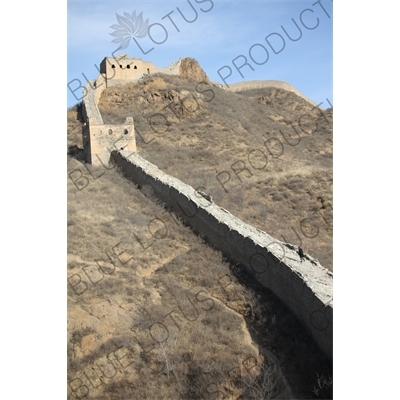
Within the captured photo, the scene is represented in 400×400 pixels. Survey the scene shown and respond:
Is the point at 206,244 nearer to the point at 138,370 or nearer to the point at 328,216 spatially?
the point at 138,370

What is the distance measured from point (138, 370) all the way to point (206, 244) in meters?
4.25

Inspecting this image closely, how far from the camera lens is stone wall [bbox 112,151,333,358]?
7273mm

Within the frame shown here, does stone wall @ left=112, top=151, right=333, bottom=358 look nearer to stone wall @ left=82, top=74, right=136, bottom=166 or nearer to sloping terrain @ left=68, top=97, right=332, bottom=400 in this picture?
sloping terrain @ left=68, top=97, right=332, bottom=400

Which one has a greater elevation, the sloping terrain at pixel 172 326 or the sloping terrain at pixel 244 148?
the sloping terrain at pixel 244 148

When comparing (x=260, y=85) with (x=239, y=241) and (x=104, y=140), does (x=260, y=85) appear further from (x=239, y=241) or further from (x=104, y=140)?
(x=239, y=241)

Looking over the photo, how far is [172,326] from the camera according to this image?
7777 mm

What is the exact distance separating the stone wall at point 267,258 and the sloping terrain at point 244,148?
5.78 ft

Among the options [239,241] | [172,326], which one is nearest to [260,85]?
[239,241]

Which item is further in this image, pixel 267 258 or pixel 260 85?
pixel 260 85

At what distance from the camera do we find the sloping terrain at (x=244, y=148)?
14539 mm

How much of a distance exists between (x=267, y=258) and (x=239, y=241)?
3.32 ft

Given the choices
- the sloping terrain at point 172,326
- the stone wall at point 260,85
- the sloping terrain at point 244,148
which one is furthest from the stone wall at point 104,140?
the stone wall at point 260,85

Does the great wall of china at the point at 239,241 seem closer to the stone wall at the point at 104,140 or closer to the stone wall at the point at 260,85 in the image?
the stone wall at the point at 104,140

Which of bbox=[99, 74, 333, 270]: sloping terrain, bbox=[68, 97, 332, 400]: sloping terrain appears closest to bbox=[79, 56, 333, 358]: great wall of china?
bbox=[68, 97, 332, 400]: sloping terrain
